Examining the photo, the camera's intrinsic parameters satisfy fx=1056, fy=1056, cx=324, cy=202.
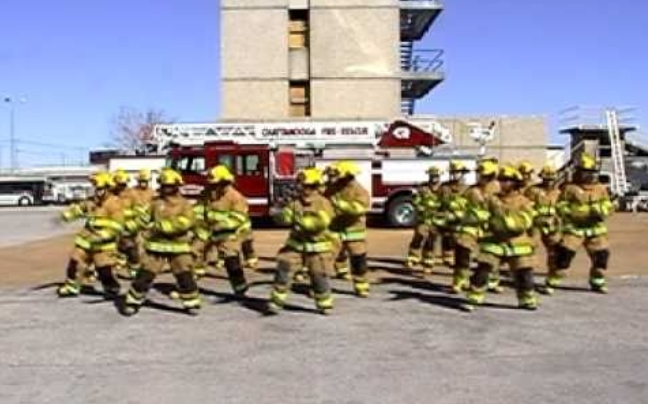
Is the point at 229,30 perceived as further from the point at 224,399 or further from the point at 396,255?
the point at 224,399

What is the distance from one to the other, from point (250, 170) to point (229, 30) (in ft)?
63.9

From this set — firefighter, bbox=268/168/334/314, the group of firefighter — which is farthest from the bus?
firefighter, bbox=268/168/334/314

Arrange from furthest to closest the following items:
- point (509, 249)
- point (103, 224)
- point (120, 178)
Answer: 1. point (120, 178)
2. point (103, 224)
3. point (509, 249)

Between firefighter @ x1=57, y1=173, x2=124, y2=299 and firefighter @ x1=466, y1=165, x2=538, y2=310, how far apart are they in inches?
188

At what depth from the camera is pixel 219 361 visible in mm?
9688

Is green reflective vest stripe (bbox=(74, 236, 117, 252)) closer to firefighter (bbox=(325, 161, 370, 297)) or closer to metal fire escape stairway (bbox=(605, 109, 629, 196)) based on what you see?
firefighter (bbox=(325, 161, 370, 297))

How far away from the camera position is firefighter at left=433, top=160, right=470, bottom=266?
635 inches

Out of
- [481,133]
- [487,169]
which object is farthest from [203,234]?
[481,133]

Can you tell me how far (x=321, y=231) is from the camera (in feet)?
40.8

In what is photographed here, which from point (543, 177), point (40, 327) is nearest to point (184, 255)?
point (40, 327)

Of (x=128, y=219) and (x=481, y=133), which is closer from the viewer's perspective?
(x=128, y=219)

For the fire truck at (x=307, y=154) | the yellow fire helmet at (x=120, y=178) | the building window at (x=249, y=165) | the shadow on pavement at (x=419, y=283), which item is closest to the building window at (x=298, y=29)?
the fire truck at (x=307, y=154)

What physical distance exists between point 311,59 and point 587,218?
1385 inches

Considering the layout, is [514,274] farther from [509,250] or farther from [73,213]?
[73,213]
